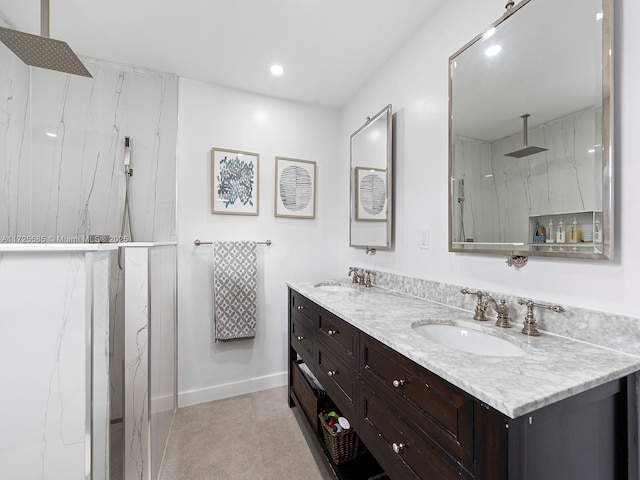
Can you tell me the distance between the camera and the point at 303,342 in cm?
187

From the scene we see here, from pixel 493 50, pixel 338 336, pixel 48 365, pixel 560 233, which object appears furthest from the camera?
pixel 338 336

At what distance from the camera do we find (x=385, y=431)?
98 cm

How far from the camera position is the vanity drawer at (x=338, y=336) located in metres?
1.22

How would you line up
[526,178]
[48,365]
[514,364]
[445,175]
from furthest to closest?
1. [445,175]
2. [526,178]
3. [48,365]
4. [514,364]

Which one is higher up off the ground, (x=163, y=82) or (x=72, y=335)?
(x=163, y=82)

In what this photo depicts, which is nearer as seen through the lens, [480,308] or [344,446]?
[480,308]

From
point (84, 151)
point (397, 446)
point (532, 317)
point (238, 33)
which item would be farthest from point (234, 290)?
point (532, 317)

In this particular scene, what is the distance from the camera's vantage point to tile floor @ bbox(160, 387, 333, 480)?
60.2 inches

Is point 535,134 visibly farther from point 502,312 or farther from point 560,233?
point 502,312

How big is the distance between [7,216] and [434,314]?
2537 millimetres

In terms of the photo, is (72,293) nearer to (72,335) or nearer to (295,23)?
(72,335)

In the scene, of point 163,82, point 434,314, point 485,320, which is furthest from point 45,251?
point 163,82

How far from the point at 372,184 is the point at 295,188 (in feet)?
2.44

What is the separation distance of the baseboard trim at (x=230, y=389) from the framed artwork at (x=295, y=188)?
143cm
